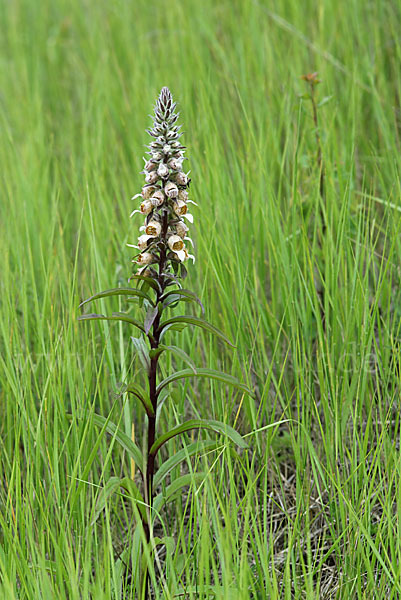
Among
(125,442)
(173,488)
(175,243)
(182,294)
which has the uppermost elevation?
(175,243)

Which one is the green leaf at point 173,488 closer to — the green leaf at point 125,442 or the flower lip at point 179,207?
the green leaf at point 125,442

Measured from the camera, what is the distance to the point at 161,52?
11.1ft

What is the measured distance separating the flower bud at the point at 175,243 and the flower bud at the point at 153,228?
0.03 meters

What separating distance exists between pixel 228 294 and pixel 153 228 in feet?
2.17

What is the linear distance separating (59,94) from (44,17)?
3.41 ft

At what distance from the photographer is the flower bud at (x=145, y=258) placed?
1.44 meters

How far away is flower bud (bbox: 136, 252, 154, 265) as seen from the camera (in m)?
1.44

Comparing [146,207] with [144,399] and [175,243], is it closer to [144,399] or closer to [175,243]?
[175,243]

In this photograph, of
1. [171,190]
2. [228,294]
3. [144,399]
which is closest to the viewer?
[171,190]

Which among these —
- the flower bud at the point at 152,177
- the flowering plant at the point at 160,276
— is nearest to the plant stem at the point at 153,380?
the flowering plant at the point at 160,276

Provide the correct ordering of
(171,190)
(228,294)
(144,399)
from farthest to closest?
(228,294), (144,399), (171,190)

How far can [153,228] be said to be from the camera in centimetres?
141

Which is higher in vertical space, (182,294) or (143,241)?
(143,241)

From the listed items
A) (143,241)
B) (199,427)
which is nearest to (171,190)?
(143,241)
